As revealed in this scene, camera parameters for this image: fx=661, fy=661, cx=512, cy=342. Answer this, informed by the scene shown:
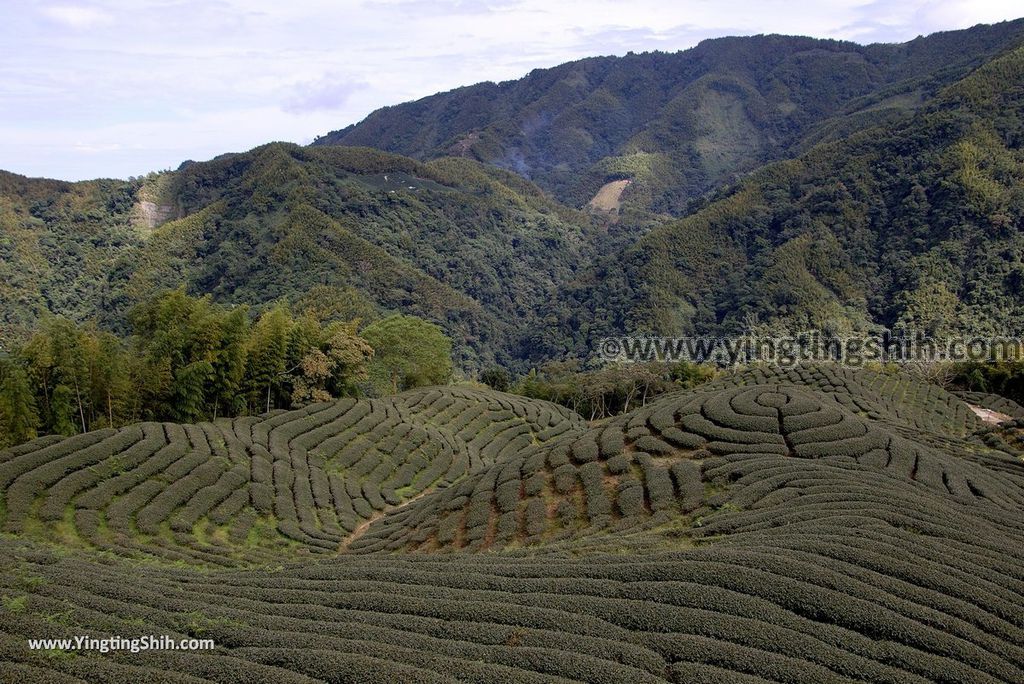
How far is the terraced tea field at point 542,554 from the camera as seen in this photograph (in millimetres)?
12844

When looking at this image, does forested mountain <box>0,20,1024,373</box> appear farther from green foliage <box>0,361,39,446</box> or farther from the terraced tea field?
the terraced tea field

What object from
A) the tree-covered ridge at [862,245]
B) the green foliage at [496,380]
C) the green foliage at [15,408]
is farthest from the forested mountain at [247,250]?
the green foliage at [15,408]

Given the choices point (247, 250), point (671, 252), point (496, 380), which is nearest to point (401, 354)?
point (496, 380)

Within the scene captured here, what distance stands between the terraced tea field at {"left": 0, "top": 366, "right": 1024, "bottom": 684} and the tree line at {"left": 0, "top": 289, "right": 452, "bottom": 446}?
4298 mm

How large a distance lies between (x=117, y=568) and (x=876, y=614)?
1979cm

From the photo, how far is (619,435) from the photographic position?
106 ft

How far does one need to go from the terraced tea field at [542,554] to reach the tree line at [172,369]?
4298 millimetres

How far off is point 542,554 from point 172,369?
30.9 metres

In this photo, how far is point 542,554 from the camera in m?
20.8

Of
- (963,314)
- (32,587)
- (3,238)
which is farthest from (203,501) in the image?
(3,238)

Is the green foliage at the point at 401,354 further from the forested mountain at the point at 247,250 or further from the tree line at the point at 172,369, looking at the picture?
the forested mountain at the point at 247,250

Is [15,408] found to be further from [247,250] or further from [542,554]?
[247,250]

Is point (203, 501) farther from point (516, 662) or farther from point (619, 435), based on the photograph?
point (516, 662)

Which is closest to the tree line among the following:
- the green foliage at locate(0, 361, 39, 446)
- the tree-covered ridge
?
the green foliage at locate(0, 361, 39, 446)
